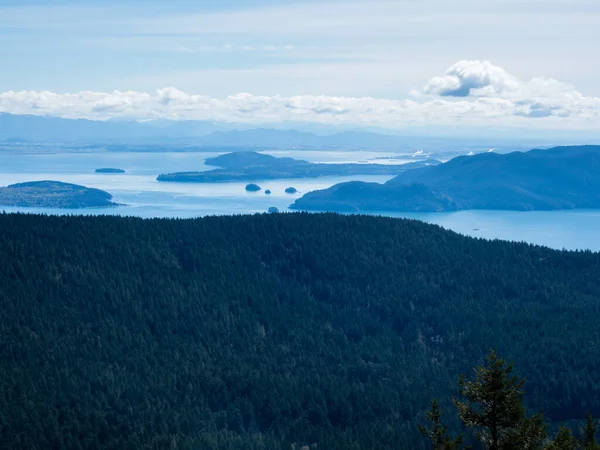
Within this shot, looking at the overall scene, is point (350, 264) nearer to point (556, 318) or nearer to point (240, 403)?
point (556, 318)

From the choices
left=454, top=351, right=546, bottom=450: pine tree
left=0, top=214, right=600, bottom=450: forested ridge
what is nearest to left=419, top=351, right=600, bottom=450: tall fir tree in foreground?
left=454, top=351, right=546, bottom=450: pine tree

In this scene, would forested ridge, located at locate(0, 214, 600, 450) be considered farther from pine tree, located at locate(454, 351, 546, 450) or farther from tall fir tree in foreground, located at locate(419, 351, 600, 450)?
pine tree, located at locate(454, 351, 546, 450)

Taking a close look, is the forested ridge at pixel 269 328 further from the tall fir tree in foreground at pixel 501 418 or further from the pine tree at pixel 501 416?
the pine tree at pixel 501 416

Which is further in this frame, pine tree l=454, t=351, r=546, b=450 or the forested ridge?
the forested ridge

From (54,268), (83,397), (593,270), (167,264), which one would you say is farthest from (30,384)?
(593,270)

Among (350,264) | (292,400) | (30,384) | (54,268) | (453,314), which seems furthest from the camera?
(350,264)

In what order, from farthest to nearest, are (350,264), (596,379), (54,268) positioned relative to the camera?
1. (350,264)
2. (54,268)
3. (596,379)

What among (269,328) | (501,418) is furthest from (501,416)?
(269,328)

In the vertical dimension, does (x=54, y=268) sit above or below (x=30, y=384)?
above
